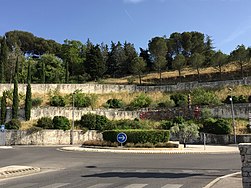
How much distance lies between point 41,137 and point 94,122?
8.79 meters

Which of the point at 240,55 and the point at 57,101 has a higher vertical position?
the point at 240,55

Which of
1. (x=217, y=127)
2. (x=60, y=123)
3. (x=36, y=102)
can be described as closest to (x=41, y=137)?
(x=60, y=123)

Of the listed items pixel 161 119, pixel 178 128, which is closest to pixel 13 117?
pixel 161 119

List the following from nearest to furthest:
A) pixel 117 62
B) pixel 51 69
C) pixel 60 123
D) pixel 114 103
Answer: pixel 60 123, pixel 114 103, pixel 51 69, pixel 117 62

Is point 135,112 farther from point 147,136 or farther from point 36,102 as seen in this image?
point 147,136

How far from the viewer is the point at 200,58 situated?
78.2m

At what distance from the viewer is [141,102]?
201ft

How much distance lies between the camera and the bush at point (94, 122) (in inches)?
2028

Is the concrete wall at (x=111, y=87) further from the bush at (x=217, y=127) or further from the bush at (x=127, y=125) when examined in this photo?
the bush at (x=217, y=127)

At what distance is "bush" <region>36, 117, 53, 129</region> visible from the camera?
50.0m

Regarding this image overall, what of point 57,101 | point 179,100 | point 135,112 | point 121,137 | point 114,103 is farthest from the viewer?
point 114,103

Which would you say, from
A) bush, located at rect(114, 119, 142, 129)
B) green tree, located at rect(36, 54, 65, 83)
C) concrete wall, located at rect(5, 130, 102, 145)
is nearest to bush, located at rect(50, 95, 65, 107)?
concrete wall, located at rect(5, 130, 102, 145)

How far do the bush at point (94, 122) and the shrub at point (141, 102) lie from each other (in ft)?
34.1

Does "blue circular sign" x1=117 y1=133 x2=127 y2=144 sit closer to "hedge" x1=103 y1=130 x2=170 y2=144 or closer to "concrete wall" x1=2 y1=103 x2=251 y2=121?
"hedge" x1=103 y1=130 x2=170 y2=144
